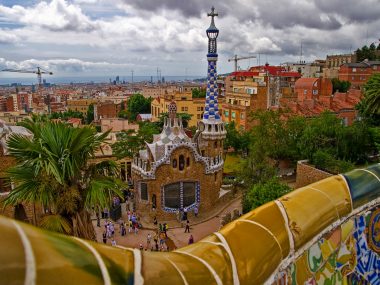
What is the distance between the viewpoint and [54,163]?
5910 mm

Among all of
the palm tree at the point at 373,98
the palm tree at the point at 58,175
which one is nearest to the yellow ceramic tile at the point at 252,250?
the palm tree at the point at 58,175

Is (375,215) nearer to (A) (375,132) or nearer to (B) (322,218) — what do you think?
(B) (322,218)

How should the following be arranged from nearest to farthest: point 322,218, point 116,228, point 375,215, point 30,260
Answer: point 30,260 → point 322,218 → point 375,215 → point 116,228

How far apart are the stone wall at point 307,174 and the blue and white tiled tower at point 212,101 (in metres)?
4.83

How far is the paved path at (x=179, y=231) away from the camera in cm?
1662

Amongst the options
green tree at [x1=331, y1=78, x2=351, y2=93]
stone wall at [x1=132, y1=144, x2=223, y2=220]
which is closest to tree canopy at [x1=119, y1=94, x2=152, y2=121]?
green tree at [x1=331, y1=78, x2=351, y2=93]

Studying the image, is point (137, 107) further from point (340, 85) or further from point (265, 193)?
point (265, 193)

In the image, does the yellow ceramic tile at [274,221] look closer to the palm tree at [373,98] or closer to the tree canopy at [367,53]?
the palm tree at [373,98]

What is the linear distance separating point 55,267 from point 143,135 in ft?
76.3

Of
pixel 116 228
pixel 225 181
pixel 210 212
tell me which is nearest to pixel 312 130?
pixel 225 181

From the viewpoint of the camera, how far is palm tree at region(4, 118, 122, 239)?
6.04 meters

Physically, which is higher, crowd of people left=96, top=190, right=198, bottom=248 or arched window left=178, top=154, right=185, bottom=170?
arched window left=178, top=154, right=185, bottom=170

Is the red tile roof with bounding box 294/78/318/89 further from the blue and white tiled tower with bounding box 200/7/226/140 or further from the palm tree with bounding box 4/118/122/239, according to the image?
the palm tree with bounding box 4/118/122/239

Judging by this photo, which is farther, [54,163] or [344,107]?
[344,107]
